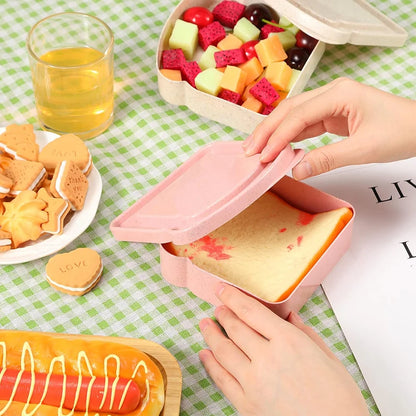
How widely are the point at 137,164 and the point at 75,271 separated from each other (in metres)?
→ 0.30

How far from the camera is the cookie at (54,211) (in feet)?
3.86

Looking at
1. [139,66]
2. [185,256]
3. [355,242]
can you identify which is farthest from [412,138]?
[139,66]

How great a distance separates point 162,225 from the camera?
108cm

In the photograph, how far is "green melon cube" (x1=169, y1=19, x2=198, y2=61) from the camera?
1444mm

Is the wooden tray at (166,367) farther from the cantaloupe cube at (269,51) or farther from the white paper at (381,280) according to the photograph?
the cantaloupe cube at (269,51)

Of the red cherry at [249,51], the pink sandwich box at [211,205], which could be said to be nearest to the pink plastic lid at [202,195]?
the pink sandwich box at [211,205]

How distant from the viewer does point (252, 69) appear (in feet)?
4.63

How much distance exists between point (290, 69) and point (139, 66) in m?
0.35

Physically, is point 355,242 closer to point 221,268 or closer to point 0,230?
point 221,268

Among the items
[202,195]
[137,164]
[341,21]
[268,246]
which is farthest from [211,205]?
[341,21]

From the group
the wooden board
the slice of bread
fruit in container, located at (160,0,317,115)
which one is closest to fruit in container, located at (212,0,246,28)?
fruit in container, located at (160,0,317,115)

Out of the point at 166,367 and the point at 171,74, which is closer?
the point at 166,367

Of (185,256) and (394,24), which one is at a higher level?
(394,24)

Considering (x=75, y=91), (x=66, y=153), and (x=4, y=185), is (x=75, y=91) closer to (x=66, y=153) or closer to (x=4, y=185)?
(x=66, y=153)
